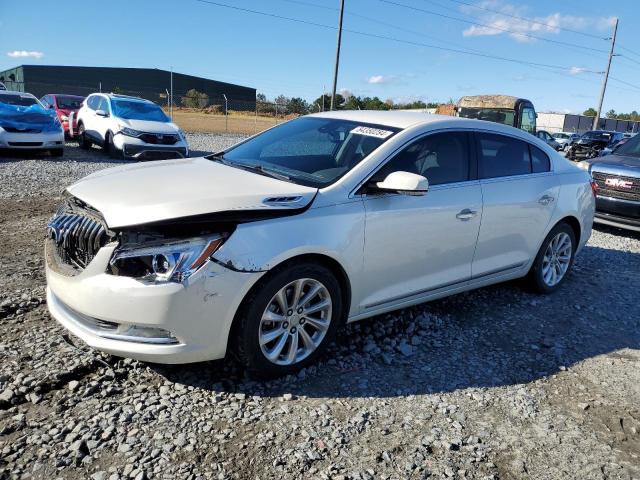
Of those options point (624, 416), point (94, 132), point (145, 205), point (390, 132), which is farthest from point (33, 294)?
point (94, 132)

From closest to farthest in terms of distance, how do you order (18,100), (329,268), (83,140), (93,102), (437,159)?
(329,268), (437,159), (18,100), (93,102), (83,140)

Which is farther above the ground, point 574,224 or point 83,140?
point 574,224

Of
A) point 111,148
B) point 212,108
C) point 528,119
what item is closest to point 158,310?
point 111,148

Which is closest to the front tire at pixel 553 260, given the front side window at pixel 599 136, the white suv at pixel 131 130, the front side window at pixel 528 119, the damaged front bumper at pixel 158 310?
the damaged front bumper at pixel 158 310

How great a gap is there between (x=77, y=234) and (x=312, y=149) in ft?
6.13

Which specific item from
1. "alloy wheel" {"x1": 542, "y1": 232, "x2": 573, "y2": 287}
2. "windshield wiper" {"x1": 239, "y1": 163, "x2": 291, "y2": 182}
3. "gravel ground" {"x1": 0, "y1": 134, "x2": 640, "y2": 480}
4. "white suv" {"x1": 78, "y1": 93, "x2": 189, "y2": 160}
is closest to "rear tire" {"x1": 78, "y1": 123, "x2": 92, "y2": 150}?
"white suv" {"x1": 78, "y1": 93, "x2": 189, "y2": 160}

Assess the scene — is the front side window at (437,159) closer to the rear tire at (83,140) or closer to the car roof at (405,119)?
the car roof at (405,119)

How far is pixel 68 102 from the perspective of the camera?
729 inches

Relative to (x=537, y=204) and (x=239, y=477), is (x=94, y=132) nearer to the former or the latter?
(x=537, y=204)

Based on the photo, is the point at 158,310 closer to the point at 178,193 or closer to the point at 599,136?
the point at 178,193

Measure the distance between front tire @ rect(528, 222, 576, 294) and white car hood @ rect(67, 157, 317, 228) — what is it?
2894 millimetres

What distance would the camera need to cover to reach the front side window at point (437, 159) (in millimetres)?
3811

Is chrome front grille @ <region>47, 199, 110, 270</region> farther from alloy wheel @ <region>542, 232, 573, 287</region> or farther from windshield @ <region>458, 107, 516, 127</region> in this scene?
windshield @ <region>458, 107, 516, 127</region>

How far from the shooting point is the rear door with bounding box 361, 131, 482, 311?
11.8 ft
